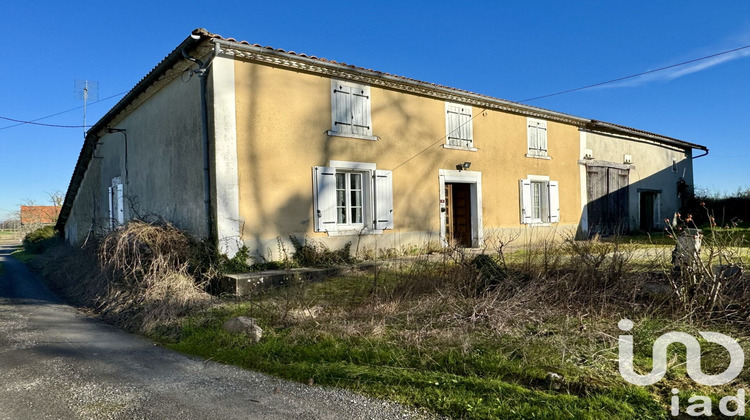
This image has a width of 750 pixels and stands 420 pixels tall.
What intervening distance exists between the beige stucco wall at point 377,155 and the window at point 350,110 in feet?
0.51

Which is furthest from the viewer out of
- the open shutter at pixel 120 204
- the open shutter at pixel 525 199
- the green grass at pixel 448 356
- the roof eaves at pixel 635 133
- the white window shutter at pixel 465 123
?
the roof eaves at pixel 635 133

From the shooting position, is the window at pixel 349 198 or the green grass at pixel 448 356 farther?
the window at pixel 349 198

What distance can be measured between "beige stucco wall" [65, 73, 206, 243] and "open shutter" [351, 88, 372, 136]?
10.3ft

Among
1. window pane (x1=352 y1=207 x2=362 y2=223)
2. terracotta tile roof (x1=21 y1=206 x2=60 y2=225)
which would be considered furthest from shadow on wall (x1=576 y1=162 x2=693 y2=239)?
terracotta tile roof (x1=21 y1=206 x2=60 y2=225)

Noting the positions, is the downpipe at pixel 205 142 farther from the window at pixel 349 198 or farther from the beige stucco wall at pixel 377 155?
the window at pixel 349 198

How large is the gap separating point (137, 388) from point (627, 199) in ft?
55.9

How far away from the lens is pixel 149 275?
663 cm

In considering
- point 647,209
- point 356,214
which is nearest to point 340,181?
point 356,214

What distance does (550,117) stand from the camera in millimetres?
13617

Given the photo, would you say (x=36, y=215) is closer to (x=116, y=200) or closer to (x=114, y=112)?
(x=116, y=200)

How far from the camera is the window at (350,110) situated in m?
9.30

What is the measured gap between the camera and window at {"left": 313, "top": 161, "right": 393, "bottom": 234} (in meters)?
9.00

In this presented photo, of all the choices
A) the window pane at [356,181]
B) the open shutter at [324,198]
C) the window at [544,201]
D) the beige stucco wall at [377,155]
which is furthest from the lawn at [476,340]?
the window at [544,201]

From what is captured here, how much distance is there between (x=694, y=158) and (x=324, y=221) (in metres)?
18.8
